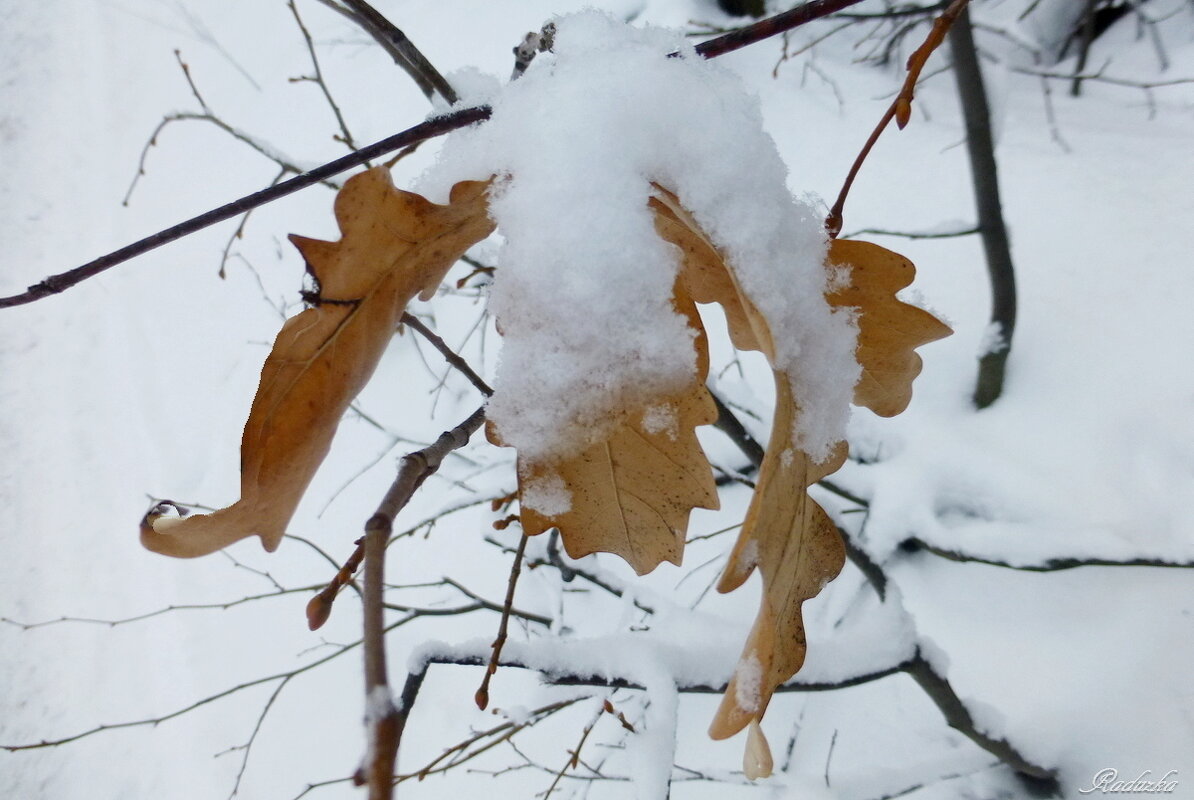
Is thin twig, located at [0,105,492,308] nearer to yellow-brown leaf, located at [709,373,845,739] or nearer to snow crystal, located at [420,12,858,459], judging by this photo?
snow crystal, located at [420,12,858,459]

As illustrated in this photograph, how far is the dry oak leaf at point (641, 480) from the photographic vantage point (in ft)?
0.62

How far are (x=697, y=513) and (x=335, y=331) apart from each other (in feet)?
2.88

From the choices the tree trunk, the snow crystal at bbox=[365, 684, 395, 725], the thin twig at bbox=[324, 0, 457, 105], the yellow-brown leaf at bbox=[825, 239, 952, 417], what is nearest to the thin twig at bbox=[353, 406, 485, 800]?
the snow crystal at bbox=[365, 684, 395, 725]

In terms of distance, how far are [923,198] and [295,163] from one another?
0.80 metres

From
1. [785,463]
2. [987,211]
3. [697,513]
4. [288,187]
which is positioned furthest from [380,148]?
[697,513]

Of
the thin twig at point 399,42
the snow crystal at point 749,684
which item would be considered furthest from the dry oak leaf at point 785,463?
the thin twig at point 399,42

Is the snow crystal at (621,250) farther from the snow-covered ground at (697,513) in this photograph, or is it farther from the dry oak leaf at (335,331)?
the snow-covered ground at (697,513)

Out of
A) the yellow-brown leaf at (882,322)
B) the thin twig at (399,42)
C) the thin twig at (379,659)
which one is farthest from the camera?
the thin twig at (399,42)

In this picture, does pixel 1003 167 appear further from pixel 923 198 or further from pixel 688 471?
pixel 688 471

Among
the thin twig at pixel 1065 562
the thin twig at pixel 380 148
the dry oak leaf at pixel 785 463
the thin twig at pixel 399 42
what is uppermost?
the thin twig at pixel 399 42

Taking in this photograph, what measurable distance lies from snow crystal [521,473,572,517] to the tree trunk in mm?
605

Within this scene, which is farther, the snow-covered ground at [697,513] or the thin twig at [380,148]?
the snow-covered ground at [697,513]

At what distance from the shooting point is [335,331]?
18 cm

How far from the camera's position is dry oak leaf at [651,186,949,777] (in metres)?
0.16
